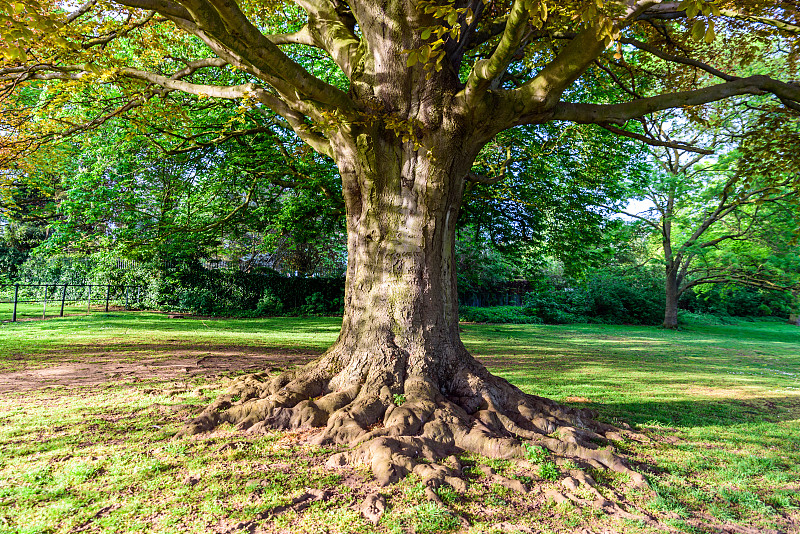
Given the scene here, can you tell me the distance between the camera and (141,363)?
692 centimetres

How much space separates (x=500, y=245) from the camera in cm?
1362

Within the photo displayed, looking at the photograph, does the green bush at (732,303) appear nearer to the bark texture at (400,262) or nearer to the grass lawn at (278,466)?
the grass lawn at (278,466)

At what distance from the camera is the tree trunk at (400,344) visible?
3.91m

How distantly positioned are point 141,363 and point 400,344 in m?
4.93

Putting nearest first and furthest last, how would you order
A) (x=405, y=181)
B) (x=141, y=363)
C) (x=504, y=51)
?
1. (x=504, y=51)
2. (x=405, y=181)
3. (x=141, y=363)

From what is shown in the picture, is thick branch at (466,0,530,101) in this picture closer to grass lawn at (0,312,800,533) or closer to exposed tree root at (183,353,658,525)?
exposed tree root at (183,353,658,525)

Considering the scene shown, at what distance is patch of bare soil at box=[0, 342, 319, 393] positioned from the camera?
559 centimetres

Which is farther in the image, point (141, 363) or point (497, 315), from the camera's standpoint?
point (497, 315)

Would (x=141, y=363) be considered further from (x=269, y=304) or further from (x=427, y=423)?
(x=269, y=304)

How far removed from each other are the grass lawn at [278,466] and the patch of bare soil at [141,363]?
48 millimetres

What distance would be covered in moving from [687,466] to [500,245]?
10338 millimetres

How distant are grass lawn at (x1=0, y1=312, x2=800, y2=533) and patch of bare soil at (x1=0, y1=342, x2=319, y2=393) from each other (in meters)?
0.05

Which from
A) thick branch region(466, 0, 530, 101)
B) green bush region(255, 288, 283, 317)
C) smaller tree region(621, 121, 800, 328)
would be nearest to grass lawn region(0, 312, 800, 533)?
thick branch region(466, 0, 530, 101)

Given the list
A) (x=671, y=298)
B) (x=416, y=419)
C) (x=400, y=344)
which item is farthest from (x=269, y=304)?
(x=671, y=298)
